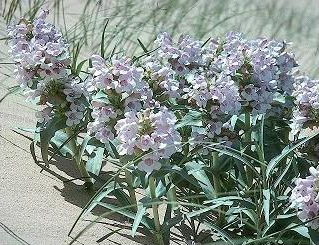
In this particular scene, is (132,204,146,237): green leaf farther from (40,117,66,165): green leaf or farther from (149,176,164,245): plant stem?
(40,117,66,165): green leaf

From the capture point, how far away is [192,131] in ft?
8.90

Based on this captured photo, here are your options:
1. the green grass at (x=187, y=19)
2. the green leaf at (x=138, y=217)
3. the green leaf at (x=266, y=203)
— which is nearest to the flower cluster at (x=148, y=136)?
the green leaf at (x=138, y=217)

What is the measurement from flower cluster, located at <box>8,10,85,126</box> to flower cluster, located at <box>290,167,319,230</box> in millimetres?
872

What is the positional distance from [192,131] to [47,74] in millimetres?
499

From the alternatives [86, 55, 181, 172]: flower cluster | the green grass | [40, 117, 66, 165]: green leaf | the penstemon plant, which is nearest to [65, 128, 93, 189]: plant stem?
the penstemon plant

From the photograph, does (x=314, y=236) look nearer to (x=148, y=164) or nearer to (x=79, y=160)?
(x=148, y=164)

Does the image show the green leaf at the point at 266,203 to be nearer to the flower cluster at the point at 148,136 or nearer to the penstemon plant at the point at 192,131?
the penstemon plant at the point at 192,131

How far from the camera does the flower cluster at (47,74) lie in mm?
2754

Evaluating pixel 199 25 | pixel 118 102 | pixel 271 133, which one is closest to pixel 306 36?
pixel 199 25

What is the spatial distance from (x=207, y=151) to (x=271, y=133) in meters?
0.31

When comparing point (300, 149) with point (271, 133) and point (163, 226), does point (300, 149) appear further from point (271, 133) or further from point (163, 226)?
point (163, 226)

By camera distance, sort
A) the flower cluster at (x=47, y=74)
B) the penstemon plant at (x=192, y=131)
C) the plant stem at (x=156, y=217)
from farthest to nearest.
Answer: the flower cluster at (x=47, y=74)
the plant stem at (x=156, y=217)
the penstemon plant at (x=192, y=131)

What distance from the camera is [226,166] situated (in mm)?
2758

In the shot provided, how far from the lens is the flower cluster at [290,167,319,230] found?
7.33 feet
